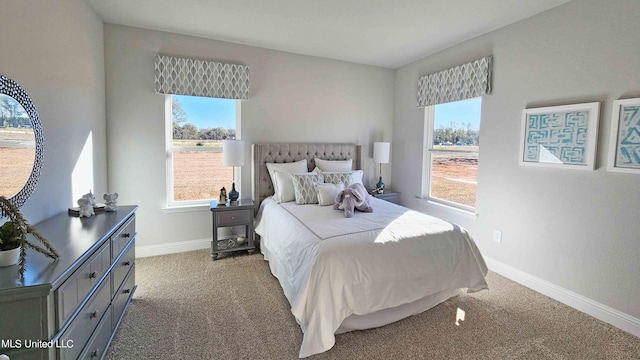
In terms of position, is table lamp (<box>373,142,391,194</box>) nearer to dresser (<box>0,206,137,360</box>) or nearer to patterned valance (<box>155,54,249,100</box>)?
patterned valance (<box>155,54,249,100</box>)

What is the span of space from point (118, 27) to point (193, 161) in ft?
5.48

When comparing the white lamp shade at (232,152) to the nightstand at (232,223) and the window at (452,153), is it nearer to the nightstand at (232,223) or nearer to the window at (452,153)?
the nightstand at (232,223)

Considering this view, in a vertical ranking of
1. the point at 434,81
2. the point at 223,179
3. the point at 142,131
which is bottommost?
the point at 223,179

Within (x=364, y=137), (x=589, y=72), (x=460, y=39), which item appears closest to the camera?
(x=589, y=72)

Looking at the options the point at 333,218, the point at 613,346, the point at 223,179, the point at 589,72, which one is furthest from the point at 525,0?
the point at 223,179

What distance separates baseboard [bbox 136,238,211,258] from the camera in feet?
11.9

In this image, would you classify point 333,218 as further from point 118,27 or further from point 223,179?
point 118,27

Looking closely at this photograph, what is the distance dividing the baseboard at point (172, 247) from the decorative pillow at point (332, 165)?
5.91ft

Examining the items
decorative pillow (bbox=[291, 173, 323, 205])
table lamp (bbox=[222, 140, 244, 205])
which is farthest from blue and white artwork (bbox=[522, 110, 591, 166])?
table lamp (bbox=[222, 140, 244, 205])

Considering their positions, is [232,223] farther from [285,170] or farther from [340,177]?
[340,177]

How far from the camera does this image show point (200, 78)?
11.9 ft

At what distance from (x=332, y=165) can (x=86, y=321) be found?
3.13 m

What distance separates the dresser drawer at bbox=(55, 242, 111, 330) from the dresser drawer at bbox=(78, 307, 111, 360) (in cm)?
30

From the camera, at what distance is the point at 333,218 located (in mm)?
2904
